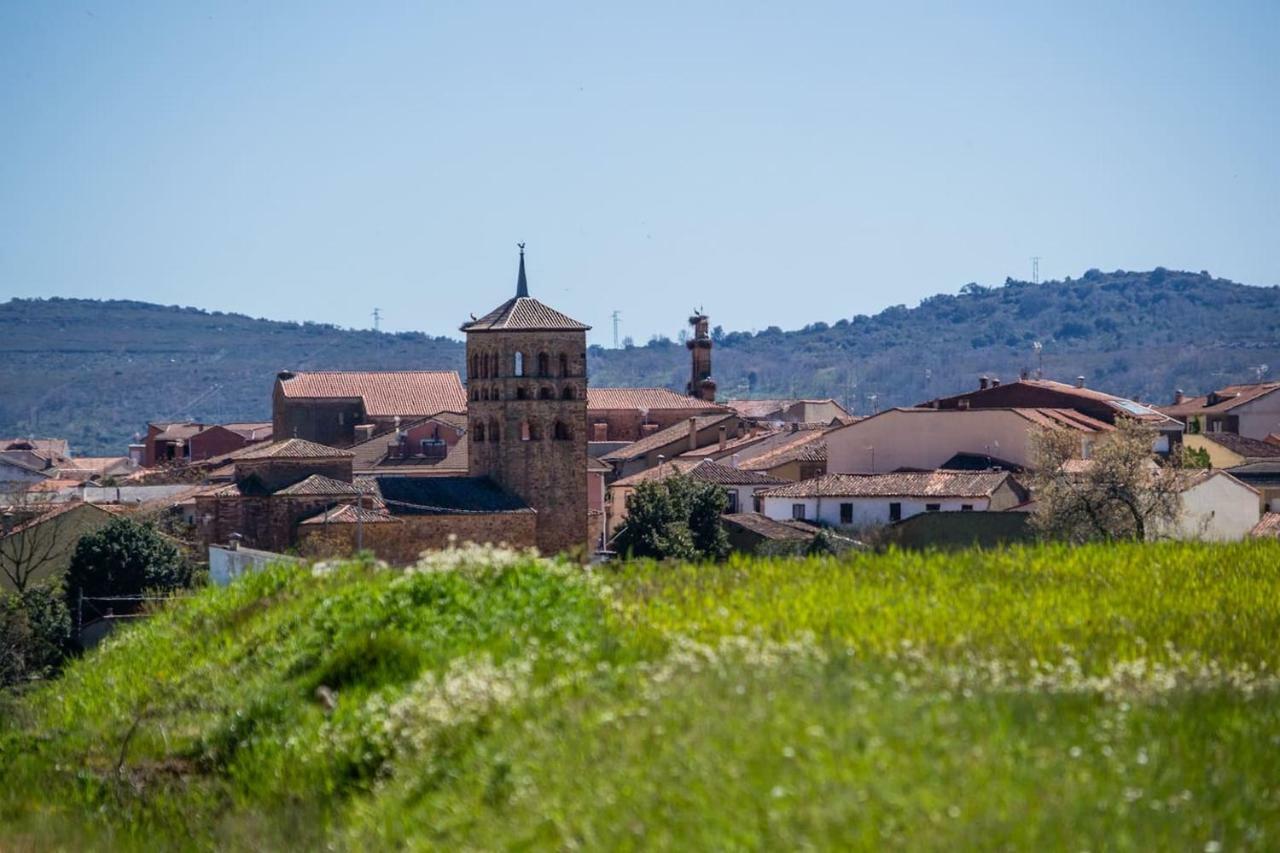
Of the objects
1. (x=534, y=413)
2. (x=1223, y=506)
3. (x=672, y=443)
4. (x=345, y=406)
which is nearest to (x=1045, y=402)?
(x=672, y=443)

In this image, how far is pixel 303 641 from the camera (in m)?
13.2

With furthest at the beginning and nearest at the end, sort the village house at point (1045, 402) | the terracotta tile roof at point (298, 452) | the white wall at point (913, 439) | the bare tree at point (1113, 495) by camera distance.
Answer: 1. the village house at point (1045, 402)
2. the white wall at point (913, 439)
3. the terracotta tile roof at point (298, 452)
4. the bare tree at point (1113, 495)

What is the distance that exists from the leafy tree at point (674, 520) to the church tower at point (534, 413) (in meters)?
2.91

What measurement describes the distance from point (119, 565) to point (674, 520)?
14.6m

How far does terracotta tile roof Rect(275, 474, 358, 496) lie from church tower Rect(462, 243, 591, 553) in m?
5.42

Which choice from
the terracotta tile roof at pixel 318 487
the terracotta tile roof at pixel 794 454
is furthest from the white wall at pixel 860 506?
the terracotta tile roof at pixel 318 487

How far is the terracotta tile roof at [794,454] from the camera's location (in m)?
59.1

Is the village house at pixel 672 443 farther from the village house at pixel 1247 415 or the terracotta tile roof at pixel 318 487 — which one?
the terracotta tile roof at pixel 318 487

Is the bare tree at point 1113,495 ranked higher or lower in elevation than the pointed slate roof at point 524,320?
lower

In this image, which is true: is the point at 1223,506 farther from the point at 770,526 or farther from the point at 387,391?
the point at 387,391

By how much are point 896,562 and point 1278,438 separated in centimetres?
5796

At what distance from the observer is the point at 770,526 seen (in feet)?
154

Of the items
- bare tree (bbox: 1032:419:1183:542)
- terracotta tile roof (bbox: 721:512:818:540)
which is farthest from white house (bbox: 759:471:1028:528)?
bare tree (bbox: 1032:419:1183:542)

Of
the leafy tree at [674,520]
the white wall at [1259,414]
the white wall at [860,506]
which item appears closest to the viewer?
the white wall at [860,506]
